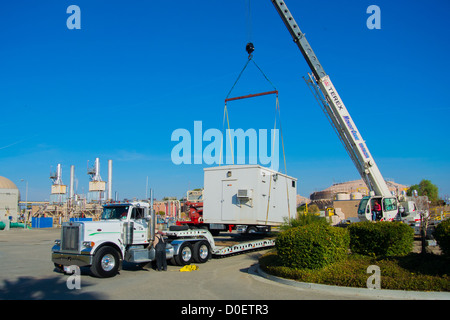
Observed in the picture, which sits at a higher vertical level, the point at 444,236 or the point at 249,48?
the point at 249,48

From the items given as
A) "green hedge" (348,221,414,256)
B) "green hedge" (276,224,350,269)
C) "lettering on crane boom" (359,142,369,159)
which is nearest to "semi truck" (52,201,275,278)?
"green hedge" (276,224,350,269)

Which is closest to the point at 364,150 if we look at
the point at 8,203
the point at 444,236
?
the point at 444,236

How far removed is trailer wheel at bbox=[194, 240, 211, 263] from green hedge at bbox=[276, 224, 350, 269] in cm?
483

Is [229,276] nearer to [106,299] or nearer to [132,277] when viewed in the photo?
[132,277]

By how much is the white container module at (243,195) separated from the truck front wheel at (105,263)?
6.26 meters

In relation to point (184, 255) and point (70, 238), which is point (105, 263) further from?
point (184, 255)

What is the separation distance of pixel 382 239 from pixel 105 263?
30.3 feet

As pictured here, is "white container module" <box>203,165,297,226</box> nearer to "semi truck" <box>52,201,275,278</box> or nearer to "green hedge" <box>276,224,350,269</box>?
"semi truck" <box>52,201,275,278</box>

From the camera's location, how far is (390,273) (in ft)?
30.8

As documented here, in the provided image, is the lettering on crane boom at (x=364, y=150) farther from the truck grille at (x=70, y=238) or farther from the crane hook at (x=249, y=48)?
the truck grille at (x=70, y=238)

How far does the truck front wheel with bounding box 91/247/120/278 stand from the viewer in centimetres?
1143

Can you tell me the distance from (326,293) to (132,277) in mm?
6271
